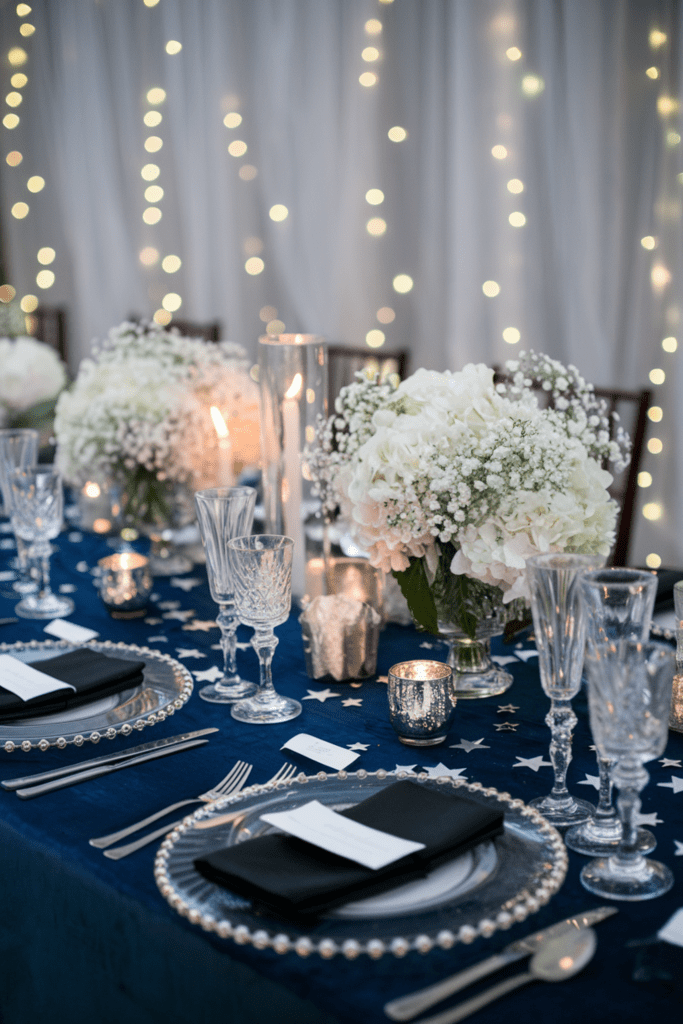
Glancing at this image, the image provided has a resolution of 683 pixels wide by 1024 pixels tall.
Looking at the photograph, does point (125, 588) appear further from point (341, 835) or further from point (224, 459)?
point (341, 835)

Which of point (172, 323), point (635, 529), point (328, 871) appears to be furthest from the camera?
point (172, 323)

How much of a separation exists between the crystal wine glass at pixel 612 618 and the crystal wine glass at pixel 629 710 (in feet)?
0.11

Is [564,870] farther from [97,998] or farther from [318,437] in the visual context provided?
[318,437]

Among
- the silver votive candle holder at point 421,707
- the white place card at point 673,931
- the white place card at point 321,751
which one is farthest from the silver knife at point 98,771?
the white place card at point 673,931

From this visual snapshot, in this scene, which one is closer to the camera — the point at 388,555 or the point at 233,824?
the point at 233,824

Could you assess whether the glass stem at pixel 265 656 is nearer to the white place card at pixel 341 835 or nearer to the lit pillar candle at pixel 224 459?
the white place card at pixel 341 835

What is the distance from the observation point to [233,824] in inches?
41.3

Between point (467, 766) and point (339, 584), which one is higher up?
point (339, 584)

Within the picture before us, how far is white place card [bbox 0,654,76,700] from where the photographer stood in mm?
1339

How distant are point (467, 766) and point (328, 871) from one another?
0.35 metres

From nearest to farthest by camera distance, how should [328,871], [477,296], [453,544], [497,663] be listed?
1. [328,871]
2. [453,544]
3. [497,663]
4. [477,296]

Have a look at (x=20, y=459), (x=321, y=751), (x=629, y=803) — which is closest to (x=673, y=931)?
(x=629, y=803)

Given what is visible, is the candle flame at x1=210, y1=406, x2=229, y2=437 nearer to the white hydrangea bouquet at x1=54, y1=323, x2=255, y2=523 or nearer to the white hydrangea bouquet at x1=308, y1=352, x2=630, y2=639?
the white hydrangea bouquet at x1=54, y1=323, x2=255, y2=523

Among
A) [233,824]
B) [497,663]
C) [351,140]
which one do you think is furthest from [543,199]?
[233,824]
